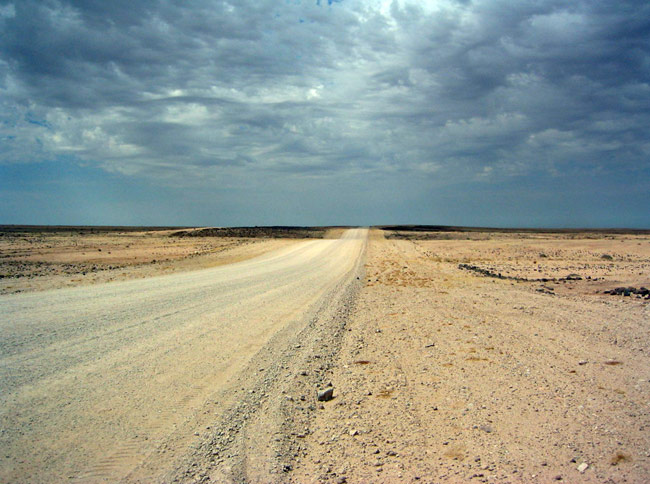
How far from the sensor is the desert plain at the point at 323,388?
4.46 metres

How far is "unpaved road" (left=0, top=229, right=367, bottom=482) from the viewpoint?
15.1ft

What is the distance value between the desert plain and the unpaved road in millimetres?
31

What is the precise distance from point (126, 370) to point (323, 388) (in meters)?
3.08

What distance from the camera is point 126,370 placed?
7.09 metres

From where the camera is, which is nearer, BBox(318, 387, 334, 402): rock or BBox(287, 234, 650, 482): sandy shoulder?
BBox(287, 234, 650, 482): sandy shoulder

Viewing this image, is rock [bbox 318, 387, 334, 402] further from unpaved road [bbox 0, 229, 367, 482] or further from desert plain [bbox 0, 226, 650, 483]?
unpaved road [bbox 0, 229, 367, 482]

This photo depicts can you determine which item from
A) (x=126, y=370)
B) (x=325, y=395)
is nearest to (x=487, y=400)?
(x=325, y=395)

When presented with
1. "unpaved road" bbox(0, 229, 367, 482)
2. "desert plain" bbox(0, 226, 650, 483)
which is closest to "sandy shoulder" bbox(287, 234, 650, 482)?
"desert plain" bbox(0, 226, 650, 483)

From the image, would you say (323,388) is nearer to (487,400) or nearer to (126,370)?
(487,400)

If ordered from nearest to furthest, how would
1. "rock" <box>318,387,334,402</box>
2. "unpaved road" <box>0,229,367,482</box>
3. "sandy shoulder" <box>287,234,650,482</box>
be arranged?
"sandy shoulder" <box>287,234,650,482</box>
"unpaved road" <box>0,229,367,482</box>
"rock" <box>318,387,334,402</box>

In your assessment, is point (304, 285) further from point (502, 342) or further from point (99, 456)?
point (99, 456)

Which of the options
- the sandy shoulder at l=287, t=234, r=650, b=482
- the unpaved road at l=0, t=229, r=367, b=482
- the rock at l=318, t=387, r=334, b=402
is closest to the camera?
the sandy shoulder at l=287, t=234, r=650, b=482

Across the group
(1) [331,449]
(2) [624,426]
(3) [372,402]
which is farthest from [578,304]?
(1) [331,449]

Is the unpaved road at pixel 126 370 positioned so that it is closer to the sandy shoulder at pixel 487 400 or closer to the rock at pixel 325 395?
the rock at pixel 325 395
